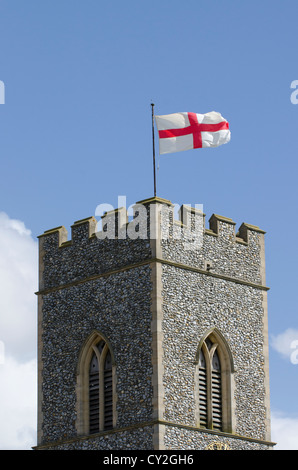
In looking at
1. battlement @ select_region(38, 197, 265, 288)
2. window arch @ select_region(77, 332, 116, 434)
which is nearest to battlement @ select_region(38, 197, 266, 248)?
battlement @ select_region(38, 197, 265, 288)

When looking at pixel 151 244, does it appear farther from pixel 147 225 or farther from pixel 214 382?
pixel 214 382

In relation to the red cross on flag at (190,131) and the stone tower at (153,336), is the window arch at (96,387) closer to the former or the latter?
the stone tower at (153,336)

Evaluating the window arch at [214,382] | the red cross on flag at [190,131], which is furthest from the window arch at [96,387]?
the red cross on flag at [190,131]

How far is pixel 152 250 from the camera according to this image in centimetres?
5350

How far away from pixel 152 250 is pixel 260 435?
7.05m

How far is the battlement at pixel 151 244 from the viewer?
54000 mm

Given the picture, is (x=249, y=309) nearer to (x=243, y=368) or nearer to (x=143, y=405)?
(x=243, y=368)

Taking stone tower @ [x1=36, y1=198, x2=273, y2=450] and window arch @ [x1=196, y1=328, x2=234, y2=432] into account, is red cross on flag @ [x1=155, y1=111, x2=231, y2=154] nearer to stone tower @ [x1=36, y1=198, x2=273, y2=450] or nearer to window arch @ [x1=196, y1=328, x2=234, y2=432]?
stone tower @ [x1=36, y1=198, x2=273, y2=450]

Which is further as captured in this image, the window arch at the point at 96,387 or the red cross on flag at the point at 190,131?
the red cross on flag at the point at 190,131

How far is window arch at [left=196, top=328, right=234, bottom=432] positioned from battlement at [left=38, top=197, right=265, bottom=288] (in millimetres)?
2423

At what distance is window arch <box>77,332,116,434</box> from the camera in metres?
53.8

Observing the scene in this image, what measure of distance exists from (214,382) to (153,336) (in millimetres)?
3131

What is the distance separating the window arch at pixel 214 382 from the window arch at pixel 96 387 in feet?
9.13
